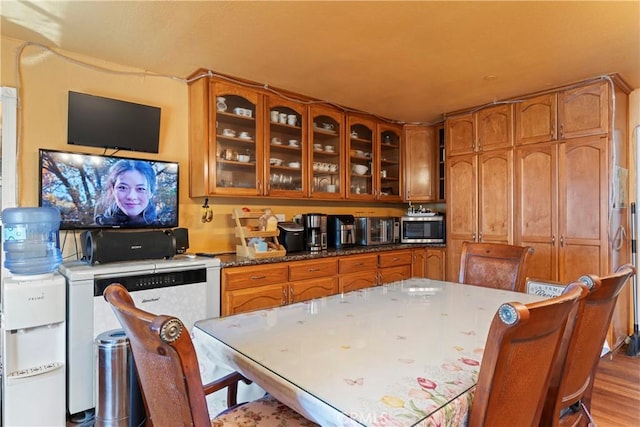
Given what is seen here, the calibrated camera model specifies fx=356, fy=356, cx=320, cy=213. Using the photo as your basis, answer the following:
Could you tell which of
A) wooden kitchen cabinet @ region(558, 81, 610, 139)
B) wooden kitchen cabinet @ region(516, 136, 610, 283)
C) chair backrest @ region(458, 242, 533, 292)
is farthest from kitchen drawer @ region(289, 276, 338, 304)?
wooden kitchen cabinet @ region(558, 81, 610, 139)

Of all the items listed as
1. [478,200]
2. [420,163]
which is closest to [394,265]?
[478,200]

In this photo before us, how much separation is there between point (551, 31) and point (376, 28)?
107 centimetres

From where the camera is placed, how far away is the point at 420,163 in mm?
4344

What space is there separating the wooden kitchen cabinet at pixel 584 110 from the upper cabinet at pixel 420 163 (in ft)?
4.70

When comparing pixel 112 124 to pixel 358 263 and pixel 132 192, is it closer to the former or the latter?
pixel 132 192

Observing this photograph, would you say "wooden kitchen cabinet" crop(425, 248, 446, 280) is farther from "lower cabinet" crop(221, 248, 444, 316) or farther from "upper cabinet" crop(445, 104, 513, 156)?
"upper cabinet" crop(445, 104, 513, 156)

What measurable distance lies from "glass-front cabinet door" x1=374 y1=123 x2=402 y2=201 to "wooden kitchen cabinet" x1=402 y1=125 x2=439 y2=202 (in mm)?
103

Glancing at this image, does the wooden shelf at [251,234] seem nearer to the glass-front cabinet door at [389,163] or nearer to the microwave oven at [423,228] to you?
the glass-front cabinet door at [389,163]

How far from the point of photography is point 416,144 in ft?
14.3

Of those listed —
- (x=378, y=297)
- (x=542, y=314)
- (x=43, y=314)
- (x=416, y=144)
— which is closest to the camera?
(x=542, y=314)

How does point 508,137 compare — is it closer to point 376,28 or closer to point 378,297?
point 376,28

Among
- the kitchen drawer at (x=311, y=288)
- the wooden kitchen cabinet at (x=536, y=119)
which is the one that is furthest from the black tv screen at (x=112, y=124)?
the wooden kitchen cabinet at (x=536, y=119)

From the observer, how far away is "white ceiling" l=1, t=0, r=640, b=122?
6.34 ft

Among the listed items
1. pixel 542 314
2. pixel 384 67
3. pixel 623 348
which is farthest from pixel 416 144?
pixel 542 314
